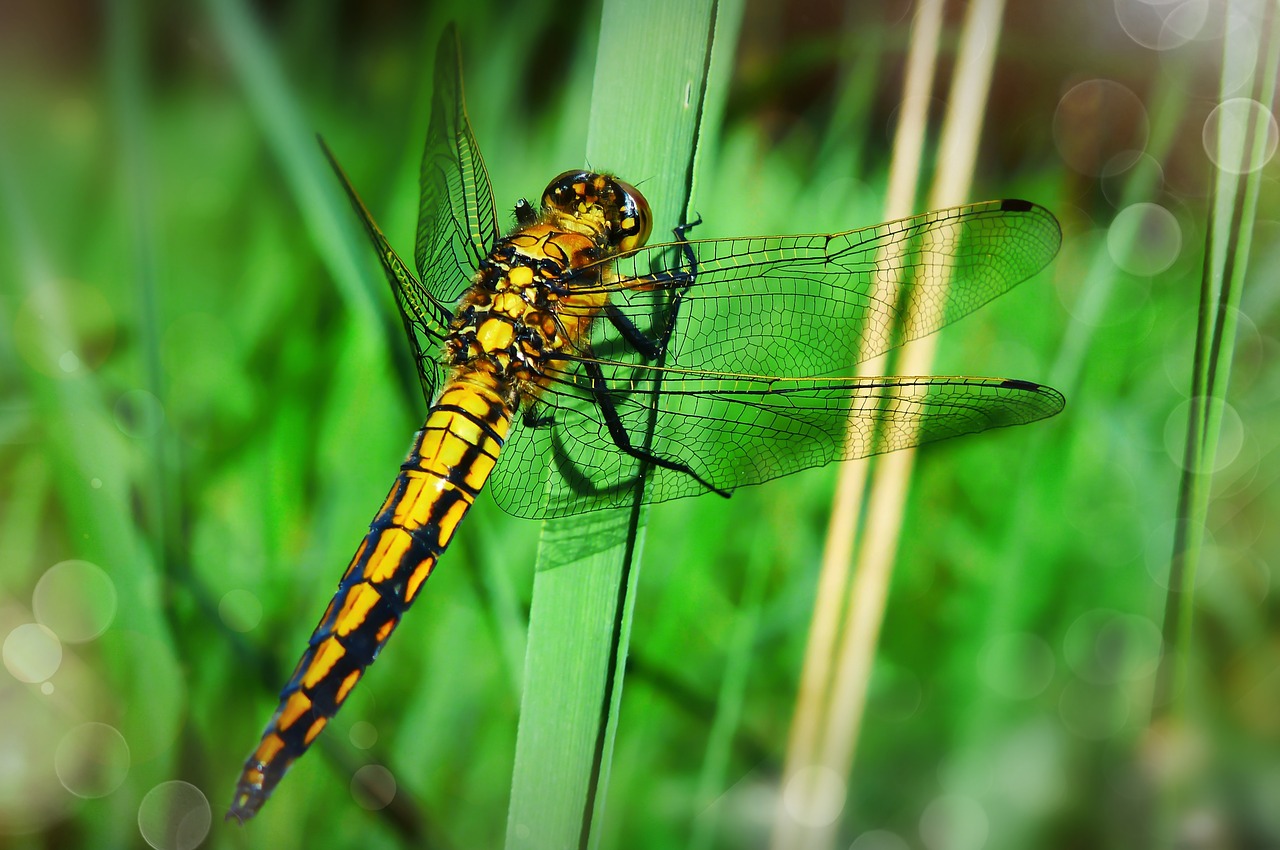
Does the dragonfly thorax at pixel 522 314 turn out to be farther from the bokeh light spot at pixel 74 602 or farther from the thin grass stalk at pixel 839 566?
the bokeh light spot at pixel 74 602

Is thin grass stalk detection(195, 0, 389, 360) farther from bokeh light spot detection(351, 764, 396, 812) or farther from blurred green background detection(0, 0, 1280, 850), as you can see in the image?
bokeh light spot detection(351, 764, 396, 812)

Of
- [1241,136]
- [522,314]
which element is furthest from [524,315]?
→ [1241,136]

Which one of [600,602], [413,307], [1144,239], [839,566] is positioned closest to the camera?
[600,602]

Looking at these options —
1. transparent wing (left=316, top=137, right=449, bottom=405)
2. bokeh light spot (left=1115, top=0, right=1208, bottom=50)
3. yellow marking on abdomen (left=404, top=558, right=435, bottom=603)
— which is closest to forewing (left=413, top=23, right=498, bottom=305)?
transparent wing (left=316, top=137, right=449, bottom=405)

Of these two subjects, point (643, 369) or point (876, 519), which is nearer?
point (643, 369)

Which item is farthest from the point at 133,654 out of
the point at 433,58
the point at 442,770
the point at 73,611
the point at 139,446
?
the point at 433,58

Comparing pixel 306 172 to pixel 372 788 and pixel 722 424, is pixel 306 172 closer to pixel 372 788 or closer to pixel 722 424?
pixel 722 424
